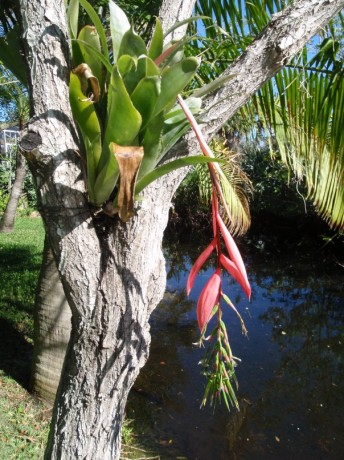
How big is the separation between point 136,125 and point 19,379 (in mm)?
3592

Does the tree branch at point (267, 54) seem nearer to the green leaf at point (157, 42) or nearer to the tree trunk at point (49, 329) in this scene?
the green leaf at point (157, 42)

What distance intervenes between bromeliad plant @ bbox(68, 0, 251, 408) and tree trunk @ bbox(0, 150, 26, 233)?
27.4ft

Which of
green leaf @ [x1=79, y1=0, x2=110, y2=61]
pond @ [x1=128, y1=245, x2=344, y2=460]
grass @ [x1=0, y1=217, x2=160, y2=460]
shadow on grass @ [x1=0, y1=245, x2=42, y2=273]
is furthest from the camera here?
shadow on grass @ [x1=0, y1=245, x2=42, y2=273]

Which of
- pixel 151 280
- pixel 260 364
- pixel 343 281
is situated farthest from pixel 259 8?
pixel 343 281

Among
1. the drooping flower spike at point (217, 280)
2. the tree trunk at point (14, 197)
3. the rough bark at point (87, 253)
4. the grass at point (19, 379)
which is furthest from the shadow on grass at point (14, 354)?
the tree trunk at point (14, 197)

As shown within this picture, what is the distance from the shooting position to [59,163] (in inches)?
38.1

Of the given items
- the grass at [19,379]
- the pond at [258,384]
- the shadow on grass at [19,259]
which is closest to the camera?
the grass at [19,379]

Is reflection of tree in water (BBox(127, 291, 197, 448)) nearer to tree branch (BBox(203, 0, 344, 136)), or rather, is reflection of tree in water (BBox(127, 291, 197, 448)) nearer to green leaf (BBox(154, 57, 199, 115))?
tree branch (BBox(203, 0, 344, 136))

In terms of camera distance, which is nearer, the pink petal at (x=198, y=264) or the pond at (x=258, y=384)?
the pink petal at (x=198, y=264)

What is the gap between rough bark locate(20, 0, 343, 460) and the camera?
3.24 ft

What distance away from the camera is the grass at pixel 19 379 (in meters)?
2.95

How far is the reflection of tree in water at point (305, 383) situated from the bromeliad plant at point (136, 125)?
349 cm

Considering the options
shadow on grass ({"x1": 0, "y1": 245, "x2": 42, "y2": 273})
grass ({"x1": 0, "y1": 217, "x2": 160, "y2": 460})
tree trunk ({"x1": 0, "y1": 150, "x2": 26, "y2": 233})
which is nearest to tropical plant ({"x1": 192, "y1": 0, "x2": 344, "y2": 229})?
grass ({"x1": 0, "y1": 217, "x2": 160, "y2": 460})

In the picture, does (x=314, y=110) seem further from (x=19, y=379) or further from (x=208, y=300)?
(x=19, y=379)
